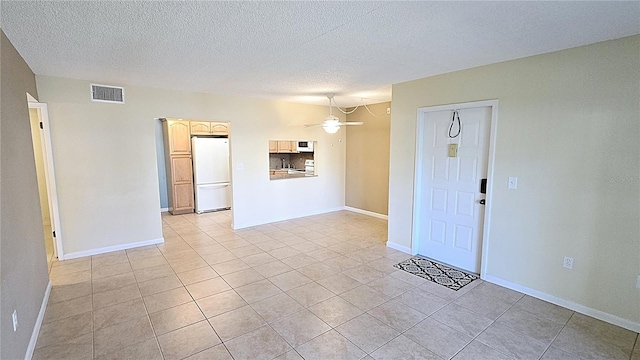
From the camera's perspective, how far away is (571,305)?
285cm

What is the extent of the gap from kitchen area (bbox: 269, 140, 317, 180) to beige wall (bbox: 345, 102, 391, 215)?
0.96 metres

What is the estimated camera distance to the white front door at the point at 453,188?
3.54 meters

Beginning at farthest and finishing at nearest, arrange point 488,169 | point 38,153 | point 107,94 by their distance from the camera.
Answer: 1. point 38,153
2. point 107,94
3. point 488,169

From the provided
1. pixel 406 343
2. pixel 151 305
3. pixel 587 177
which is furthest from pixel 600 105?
pixel 151 305

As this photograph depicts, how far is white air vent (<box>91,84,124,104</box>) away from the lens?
4.04m

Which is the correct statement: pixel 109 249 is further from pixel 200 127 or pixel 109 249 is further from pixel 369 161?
pixel 369 161

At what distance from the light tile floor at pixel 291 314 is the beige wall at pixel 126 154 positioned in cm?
51

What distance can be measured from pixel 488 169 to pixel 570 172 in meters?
0.73

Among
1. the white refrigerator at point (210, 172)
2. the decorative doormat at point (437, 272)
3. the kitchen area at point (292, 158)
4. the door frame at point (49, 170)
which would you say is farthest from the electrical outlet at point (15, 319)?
the white refrigerator at point (210, 172)

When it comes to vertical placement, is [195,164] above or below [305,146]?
below

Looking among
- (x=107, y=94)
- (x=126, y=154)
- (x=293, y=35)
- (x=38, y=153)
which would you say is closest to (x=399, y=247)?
(x=293, y=35)

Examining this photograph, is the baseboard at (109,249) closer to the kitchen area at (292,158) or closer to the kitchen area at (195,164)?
the kitchen area at (195,164)

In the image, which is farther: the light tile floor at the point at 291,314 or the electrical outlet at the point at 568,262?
the electrical outlet at the point at 568,262

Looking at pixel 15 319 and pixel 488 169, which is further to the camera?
pixel 488 169
